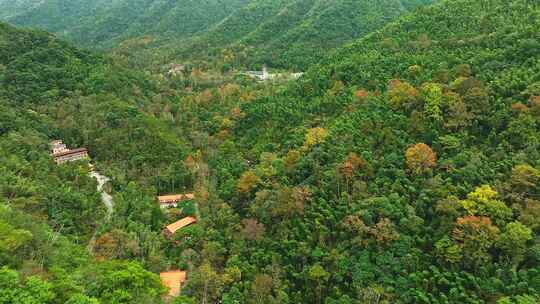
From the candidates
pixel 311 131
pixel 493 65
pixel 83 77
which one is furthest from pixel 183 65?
pixel 493 65

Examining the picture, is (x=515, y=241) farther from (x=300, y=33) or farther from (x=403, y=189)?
(x=300, y=33)

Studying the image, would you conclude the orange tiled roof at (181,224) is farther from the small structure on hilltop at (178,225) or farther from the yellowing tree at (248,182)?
the yellowing tree at (248,182)

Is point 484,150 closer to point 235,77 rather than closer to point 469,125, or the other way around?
point 469,125

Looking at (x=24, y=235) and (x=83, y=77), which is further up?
(x=83, y=77)

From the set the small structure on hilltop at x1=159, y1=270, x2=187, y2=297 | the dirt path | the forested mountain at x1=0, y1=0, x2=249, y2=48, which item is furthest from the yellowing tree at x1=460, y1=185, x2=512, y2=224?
the forested mountain at x1=0, y1=0, x2=249, y2=48

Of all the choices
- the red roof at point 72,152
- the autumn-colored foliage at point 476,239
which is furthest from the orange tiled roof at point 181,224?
the autumn-colored foliage at point 476,239

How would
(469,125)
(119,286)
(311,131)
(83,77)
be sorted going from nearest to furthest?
(119,286) < (469,125) < (311,131) < (83,77)

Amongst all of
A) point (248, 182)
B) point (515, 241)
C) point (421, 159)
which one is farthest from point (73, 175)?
point (515, 241)

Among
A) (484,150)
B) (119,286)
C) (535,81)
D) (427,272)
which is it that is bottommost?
(427,272)
